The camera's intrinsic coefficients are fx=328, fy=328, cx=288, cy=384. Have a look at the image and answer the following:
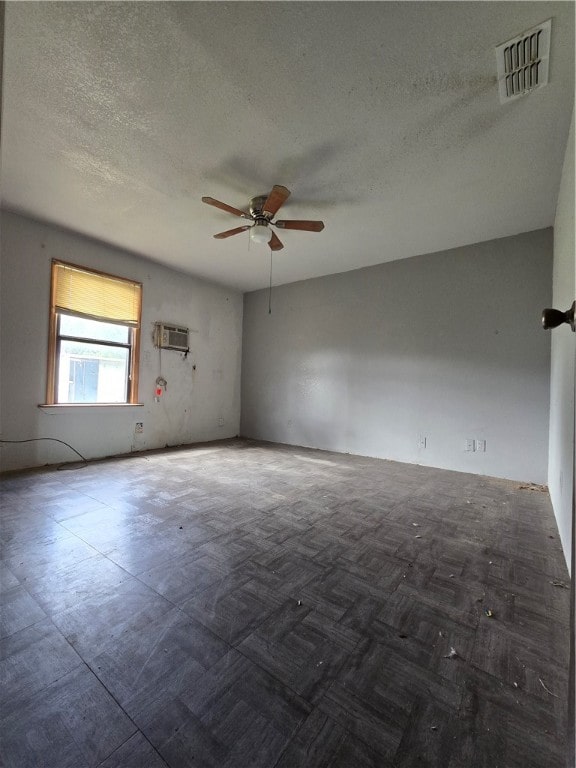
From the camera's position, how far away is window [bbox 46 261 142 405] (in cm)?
379

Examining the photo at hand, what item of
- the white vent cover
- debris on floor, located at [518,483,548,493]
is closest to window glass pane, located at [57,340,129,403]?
the white vent cover

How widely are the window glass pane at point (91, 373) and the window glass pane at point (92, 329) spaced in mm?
112

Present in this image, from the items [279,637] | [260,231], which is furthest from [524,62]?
[279,637]

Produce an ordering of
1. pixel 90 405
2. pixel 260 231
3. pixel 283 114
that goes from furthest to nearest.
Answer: pixel 90 405 < pixel 260 231 < pixel 283 114

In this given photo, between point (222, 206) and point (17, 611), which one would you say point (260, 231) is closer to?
point (222, 206)

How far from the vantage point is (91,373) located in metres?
4.14

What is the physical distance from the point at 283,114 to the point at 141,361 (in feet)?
11.5

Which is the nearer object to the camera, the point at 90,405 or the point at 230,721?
the point at 230,721

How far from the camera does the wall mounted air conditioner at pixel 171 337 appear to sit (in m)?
4.75

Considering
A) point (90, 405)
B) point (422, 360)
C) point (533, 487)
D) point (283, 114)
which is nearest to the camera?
point (283, 114)

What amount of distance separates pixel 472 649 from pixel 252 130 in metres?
3.10

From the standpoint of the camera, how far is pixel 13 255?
11.3ft

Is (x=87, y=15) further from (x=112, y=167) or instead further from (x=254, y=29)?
(x=112, y=167)

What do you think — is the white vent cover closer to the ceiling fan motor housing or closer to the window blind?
the ceiling fan motor housing
